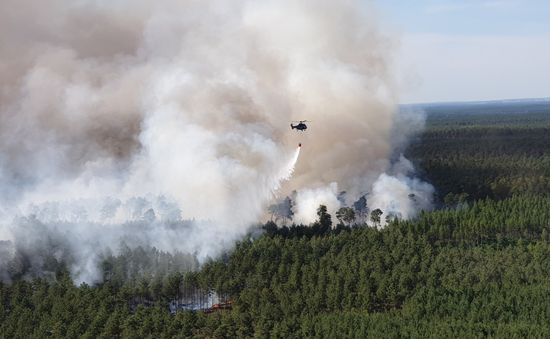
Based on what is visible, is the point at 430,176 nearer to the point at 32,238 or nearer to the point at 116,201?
the point at 116,201

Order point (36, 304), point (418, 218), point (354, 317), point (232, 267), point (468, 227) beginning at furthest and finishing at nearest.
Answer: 1. point (418, 218)
2. point (468, 227)
3. point (232, 267)
4. point (36, 304)
5. point (354, 317)

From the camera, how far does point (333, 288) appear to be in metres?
52.7

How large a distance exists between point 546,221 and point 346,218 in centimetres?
1984

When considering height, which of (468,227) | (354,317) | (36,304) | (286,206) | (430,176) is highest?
(430,176)

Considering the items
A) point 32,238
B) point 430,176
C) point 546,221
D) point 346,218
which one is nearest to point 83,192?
point 32,238

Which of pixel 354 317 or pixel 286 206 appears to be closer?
pixel 354 317

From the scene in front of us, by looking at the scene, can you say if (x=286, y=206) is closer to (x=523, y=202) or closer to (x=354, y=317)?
(x=523, y=202)

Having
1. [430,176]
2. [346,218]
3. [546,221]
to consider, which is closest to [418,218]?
[346,218]

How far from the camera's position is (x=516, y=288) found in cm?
5284

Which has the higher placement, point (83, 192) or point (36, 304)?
point (83, 192)

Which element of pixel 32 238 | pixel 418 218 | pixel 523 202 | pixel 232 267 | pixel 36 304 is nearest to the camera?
pixel 36 304

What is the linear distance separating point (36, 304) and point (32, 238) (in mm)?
14061

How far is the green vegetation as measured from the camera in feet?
153

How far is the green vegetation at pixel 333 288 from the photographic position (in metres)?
46.8
